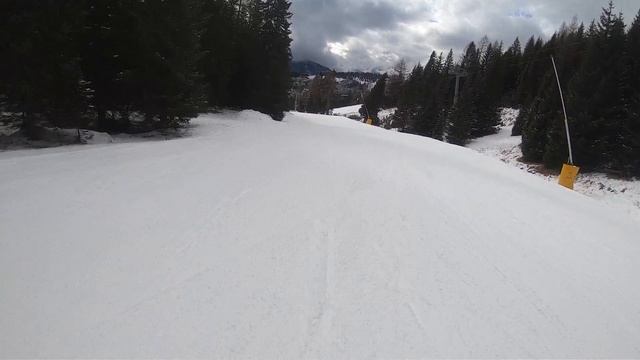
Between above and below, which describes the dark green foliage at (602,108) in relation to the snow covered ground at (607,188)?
above

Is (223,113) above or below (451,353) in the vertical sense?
below

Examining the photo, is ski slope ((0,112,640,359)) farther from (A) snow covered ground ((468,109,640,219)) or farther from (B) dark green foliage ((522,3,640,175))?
(B) dark green foliage ((522,3,640,175))

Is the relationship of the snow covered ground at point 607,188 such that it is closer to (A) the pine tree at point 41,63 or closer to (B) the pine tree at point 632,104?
(B) the pine tree at point 632,104

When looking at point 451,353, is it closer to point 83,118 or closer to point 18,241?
point 18,241

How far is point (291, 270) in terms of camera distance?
3.68 meters

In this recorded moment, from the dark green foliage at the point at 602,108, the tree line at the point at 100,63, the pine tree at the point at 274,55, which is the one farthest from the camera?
the pine tree at the point at 274,55

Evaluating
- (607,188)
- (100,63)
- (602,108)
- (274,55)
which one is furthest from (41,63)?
(602,108)

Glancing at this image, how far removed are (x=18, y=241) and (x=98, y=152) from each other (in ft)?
16.1

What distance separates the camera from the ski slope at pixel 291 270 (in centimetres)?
278

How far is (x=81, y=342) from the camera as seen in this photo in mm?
2568

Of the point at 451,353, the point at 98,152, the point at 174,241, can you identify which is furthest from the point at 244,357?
the point at 98,152

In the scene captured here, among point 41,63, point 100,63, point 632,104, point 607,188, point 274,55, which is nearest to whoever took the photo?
point 41,63

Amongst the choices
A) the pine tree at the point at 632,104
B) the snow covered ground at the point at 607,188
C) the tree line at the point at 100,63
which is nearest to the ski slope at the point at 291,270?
the tree line at the point at 100,63

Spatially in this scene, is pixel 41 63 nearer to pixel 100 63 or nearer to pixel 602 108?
pixel 100 63
